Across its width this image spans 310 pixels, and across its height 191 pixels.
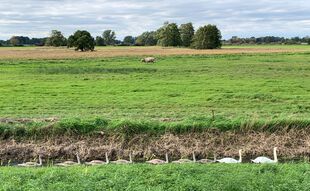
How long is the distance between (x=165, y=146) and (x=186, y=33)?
105 meters

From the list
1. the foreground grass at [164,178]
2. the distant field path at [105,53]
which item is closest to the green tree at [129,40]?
the distant field path at [105,53]

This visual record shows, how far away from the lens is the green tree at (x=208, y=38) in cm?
10031

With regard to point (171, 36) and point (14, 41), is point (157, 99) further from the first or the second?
point (14, 41)

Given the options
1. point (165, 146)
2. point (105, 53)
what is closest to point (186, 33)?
point (105, 53)

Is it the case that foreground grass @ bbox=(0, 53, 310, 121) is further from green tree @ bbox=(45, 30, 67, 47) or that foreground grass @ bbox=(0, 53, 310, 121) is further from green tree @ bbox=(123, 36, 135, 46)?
green tree @ bbox=(123, 36, 135, 46)

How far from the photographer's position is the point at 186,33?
119562 mm

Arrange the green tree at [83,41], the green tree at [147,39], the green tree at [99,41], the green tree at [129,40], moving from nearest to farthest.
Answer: the green tree at [83,41]
the green tree at [99,41]
the green tree at [147,39]
the green tree at [129,40]

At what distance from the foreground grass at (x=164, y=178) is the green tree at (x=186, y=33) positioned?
107 meters

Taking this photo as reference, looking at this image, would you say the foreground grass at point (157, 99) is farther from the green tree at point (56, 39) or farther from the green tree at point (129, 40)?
the green tree at point (129, 40)

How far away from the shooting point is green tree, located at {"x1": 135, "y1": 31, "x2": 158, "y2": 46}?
456 ft

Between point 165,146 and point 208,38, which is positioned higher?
point 208,38

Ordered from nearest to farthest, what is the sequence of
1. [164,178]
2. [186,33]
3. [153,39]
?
[164,178]
[186,33]
[153,39]

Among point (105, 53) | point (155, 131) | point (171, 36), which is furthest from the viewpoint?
point (171, 36)

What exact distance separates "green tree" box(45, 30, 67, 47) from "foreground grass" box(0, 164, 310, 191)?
110481mm
